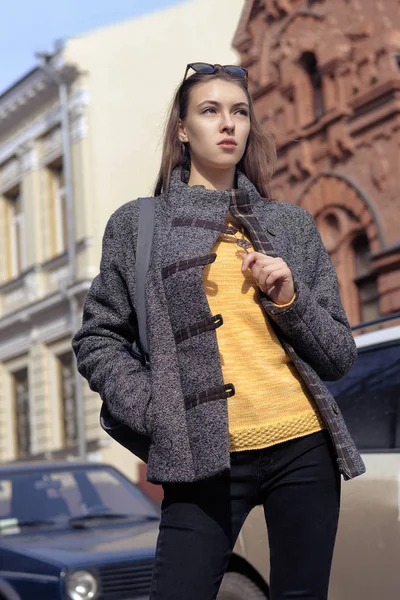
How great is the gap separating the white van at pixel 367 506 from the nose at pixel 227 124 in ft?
5.92

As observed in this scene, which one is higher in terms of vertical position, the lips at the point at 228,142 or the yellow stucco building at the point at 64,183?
the yellow stucco building at the point at 64,183

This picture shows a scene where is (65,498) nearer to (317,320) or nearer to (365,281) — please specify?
(317,320)

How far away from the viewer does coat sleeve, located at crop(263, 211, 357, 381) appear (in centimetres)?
261

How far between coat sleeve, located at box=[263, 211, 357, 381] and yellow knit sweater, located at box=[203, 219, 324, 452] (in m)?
0.05

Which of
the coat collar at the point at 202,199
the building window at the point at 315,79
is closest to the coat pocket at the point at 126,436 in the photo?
the coat collar at the point at 202,199

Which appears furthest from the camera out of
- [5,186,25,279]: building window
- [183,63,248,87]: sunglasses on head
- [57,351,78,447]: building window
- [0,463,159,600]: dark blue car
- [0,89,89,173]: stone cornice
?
[5,186,25,279]: building window

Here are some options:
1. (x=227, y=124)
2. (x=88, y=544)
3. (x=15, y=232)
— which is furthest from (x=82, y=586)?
(x=15, y=232)

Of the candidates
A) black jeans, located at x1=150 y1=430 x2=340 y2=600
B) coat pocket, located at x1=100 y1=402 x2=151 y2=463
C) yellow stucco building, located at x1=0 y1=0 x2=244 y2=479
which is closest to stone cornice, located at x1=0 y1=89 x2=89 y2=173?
yellow stucco building, located at x1=0 y1=0 x2=244 y2=479

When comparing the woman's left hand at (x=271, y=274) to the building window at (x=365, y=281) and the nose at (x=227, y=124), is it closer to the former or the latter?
the nose at (x=227, y=124)

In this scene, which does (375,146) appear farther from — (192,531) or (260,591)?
(192,531)

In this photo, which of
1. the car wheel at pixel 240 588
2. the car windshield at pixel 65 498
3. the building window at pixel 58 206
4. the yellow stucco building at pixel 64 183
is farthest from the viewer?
the building window at pixel 58 206

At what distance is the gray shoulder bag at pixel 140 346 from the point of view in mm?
2664

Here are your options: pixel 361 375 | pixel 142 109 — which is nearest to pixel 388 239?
pixel 142 109

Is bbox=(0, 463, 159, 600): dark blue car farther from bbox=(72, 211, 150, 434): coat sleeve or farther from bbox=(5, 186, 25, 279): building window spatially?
bbox=(5, 186, 25, 279): building window
